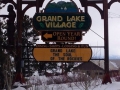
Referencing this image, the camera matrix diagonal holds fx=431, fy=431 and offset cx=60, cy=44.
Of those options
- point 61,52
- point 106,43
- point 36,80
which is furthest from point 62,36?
point 36,80

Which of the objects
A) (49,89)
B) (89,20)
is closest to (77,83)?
(49,89)

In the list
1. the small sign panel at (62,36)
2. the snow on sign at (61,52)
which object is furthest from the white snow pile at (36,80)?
the small sign panel at (62,36)

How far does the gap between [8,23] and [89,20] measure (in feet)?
13.2

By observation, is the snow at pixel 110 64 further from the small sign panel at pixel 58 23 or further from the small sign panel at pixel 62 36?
the small sign panel at pixel 58 23

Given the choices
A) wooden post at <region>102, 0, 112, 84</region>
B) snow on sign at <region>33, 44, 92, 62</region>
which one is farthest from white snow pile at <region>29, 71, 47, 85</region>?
wooden post at <region>102, 0, 112, 84</region>

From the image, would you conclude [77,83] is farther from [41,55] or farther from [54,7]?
[54,7]

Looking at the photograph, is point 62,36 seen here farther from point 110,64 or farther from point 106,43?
point 110,64

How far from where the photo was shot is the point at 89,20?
64.3 feet

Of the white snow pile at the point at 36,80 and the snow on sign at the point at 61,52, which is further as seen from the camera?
the white snow pile at the point at 36,80

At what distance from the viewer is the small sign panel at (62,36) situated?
19.8m

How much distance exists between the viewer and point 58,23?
19.8 m

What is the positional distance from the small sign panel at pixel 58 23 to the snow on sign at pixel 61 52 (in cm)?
82

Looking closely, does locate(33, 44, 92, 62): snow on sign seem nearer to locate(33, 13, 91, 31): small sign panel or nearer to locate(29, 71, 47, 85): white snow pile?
locate(33, 13, 91, 31): small sign panel

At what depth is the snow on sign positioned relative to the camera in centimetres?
1966
